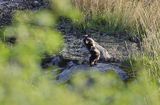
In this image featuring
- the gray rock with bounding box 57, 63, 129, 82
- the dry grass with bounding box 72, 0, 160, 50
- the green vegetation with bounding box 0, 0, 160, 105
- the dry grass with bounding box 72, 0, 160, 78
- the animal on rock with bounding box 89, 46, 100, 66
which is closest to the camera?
the green vegetation with bounding box 0, 0, 160, 105

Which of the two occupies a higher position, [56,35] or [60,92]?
[56,35]

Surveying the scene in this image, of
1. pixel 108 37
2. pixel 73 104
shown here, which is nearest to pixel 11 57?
pixel 73 104

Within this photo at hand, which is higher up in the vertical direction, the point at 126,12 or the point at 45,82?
the point at 126,12

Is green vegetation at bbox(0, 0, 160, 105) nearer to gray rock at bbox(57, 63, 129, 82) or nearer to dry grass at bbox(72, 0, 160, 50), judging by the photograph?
gray rock at bbox(57, 63, 129, 82)

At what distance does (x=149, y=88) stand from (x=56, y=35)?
0.70 m

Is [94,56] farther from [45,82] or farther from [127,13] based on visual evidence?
[45,82]

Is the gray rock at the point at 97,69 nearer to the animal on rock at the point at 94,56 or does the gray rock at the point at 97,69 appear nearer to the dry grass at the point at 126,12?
the animal on rock at the point at 94,56

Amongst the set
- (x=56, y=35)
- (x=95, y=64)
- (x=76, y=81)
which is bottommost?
(x=95, y=64)

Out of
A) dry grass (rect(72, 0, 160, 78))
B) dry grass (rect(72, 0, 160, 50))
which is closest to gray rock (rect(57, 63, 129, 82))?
dry grass (rect(72, 0, 160, 78))

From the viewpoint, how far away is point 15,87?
105 inches

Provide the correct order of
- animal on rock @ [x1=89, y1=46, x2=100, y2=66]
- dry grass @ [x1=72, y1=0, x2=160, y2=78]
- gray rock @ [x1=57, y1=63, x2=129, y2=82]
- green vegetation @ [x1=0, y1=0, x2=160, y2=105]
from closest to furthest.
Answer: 1. green vegetation @ [x1=0, y1=0, x2=160, y2=105]
2. gray rock @ [x1=57, y1=63, x2=129, y2=82]
3. animal on rock @ [x1=89, y1=46, x2=100, y2=66]
4. dry grass @ [x1=72, y1=0, x2=160, y2=78]

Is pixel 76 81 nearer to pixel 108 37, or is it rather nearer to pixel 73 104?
pixel 73 104

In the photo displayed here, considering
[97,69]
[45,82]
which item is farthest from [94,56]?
[45,82]

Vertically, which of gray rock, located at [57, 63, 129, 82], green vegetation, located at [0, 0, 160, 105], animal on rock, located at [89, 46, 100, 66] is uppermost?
green vegetation, located at [0, 0, 160, 105]
